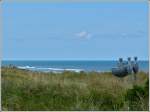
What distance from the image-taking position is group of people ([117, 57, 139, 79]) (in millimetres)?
2980

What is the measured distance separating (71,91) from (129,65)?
1.64 ft

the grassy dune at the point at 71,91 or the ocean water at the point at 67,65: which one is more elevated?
the ocean water at the point at 67,65

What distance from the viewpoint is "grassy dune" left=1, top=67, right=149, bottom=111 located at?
9.67 ft

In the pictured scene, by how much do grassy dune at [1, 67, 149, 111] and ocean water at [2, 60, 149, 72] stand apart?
0.05 meters

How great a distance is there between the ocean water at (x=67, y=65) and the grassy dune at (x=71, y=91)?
0.05m

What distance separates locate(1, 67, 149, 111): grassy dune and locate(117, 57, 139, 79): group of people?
6cm

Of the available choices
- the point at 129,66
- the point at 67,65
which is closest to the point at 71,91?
the point at 67,65

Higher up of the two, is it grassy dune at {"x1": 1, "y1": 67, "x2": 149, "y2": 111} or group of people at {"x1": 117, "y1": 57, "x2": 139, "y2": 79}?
group of people at {"x1": 117, "y1": 57, "x2": 139, "y2": 79}

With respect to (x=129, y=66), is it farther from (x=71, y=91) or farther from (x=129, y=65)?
(x=71, y=91)

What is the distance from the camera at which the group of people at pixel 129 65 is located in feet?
9.78

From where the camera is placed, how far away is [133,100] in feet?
9.68

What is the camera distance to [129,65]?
2.99m

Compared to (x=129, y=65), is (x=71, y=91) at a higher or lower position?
lower

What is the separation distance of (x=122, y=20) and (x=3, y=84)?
1058mm
